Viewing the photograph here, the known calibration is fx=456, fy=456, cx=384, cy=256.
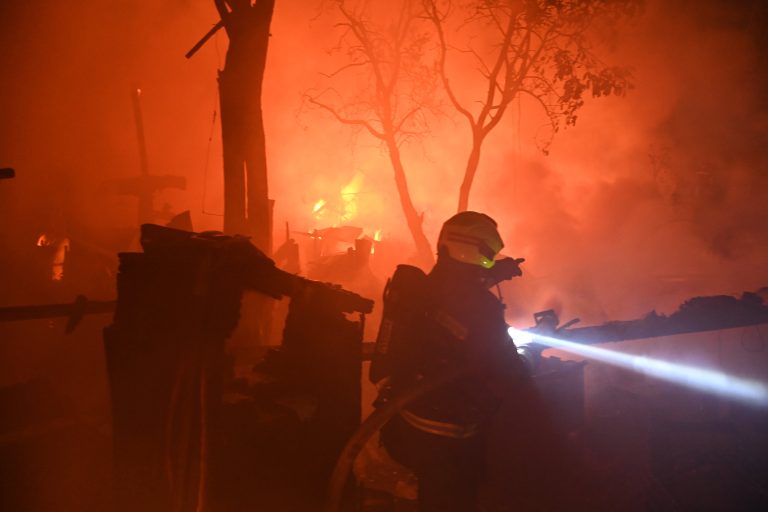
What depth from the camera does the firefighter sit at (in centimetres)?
284

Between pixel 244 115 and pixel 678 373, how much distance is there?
33.8 ft

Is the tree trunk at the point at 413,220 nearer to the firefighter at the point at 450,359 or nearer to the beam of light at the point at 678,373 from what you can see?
the beam of light at the point at 678,373

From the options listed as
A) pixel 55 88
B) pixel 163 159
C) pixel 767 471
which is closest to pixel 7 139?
pixel 55 88

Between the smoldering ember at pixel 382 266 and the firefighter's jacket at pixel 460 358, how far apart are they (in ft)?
0.06

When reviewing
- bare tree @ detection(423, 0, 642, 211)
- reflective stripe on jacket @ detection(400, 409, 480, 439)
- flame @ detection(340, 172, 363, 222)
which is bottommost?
reflective stripe on jacket @ detection(400, 409, 480, 439)

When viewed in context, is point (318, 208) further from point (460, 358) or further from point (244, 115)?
point (460, 358)

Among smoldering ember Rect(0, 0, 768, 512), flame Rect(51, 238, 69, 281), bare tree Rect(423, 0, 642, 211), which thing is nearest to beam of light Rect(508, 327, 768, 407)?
smoldering ember Rect(0, 0, 768, 512)

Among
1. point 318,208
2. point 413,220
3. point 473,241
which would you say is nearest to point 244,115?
point 473,241

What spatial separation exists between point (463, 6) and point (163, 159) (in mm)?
13564

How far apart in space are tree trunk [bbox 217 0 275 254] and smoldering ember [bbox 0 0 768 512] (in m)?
0.04

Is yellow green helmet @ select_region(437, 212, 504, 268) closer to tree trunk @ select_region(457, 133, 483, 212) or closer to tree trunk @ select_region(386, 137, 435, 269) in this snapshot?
tree trunk @ select_region(457, 133, 483, 212)

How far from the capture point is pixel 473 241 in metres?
2.99

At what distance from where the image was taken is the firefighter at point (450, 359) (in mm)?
2844

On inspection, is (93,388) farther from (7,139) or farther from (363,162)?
(363,162)
